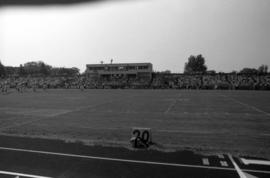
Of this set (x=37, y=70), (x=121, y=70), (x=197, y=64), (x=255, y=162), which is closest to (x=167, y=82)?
(x=121, y=70)

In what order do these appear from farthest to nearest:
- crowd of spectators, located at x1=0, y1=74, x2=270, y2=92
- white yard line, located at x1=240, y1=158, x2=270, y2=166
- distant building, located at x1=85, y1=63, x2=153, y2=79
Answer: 1. distant building, located at x1=85, y1=63, x2=153, y2=79
2. crowd of spectators, located at x1=0, y1=74, x2=270, y2=92
3. white yard line, located at x1=240, y1=158, x2=270, y2=166

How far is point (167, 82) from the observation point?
2566 inches

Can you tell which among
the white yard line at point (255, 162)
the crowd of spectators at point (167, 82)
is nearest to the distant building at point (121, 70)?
the crowd of spectators at point (167, 82)

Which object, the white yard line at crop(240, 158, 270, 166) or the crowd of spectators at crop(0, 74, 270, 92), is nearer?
the white yard line at crop(240, 158, 270, 166)

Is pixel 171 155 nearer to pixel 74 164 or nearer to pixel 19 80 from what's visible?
pixel 74 164

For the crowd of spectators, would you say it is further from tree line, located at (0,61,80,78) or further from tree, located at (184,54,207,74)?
tree line, located at (0,61,80,78)

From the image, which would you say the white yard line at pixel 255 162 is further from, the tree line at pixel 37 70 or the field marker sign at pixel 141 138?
the tree line at pixel 37 70

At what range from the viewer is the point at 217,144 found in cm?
866

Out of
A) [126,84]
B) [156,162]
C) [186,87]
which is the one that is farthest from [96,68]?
[156,162]

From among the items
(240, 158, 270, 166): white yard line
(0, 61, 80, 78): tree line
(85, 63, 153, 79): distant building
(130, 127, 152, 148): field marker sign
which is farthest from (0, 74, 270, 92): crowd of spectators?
(0, 61, 80, 78): tree line

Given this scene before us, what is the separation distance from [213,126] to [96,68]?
266 feet

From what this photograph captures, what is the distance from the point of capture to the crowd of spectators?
57875mm

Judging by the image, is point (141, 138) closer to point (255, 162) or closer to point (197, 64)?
point (255, 162)

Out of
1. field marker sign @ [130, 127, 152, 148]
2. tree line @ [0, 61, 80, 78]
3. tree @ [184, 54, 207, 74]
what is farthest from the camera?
tree line @ [0, 61, 80, 78]
